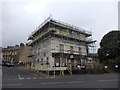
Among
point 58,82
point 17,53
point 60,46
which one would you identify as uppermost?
point 60,46

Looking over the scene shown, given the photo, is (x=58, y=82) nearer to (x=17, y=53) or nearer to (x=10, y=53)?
(x=17, y=53)

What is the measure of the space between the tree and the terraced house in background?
415cm

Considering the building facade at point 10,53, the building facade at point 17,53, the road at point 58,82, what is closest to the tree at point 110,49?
the road at point 58,82

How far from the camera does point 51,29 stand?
84.0 feet

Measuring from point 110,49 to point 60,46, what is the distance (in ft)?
38.8

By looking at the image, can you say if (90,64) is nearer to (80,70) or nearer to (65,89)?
(80,70)

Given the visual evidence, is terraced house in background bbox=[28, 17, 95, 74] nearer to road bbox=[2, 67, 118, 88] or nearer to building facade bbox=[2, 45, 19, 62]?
road bbox=[2, 67, 118, 88]

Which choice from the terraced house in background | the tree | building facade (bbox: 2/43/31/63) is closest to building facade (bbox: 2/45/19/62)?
building facade (bbox: 2/43/31/63)

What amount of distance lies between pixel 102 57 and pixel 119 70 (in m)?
4.92

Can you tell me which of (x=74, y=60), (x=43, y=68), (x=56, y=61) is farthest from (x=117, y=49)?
(x=43, y=68)

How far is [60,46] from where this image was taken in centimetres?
2842

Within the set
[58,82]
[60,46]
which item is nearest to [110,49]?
[60,46]

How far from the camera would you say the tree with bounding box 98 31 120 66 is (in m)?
31.9

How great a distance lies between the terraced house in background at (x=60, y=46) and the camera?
26.4 metres
